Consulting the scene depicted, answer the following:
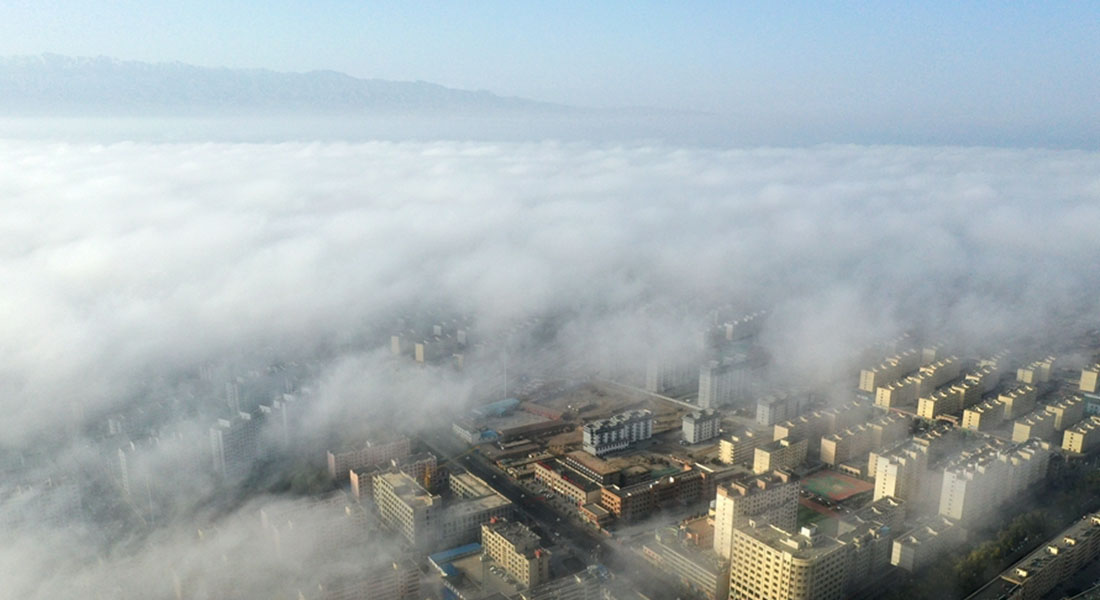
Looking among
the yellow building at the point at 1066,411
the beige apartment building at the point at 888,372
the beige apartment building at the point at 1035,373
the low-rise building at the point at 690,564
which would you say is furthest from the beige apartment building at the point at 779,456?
the beige apartment building at the point at 1035,373

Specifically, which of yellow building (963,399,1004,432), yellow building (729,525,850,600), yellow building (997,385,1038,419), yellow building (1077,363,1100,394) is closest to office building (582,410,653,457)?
yellow building (729,525,850,600)

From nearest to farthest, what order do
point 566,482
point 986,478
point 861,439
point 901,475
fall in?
point 986,478
point 901,475
point 566,482
point 861,439

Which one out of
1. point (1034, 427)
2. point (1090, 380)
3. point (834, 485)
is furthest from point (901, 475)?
point (1090, 380)

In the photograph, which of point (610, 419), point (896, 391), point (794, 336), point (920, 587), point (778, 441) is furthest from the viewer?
point (794, 336)

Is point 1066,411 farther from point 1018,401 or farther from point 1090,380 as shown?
point 1090,380

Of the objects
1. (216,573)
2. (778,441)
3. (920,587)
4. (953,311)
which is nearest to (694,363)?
(778,441)

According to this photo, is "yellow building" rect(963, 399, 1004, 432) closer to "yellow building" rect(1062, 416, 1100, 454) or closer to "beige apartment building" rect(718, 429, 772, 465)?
"yellow building" rect(1062, 416, 1100, 454)

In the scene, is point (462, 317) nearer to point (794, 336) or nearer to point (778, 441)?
point (794, 336)
